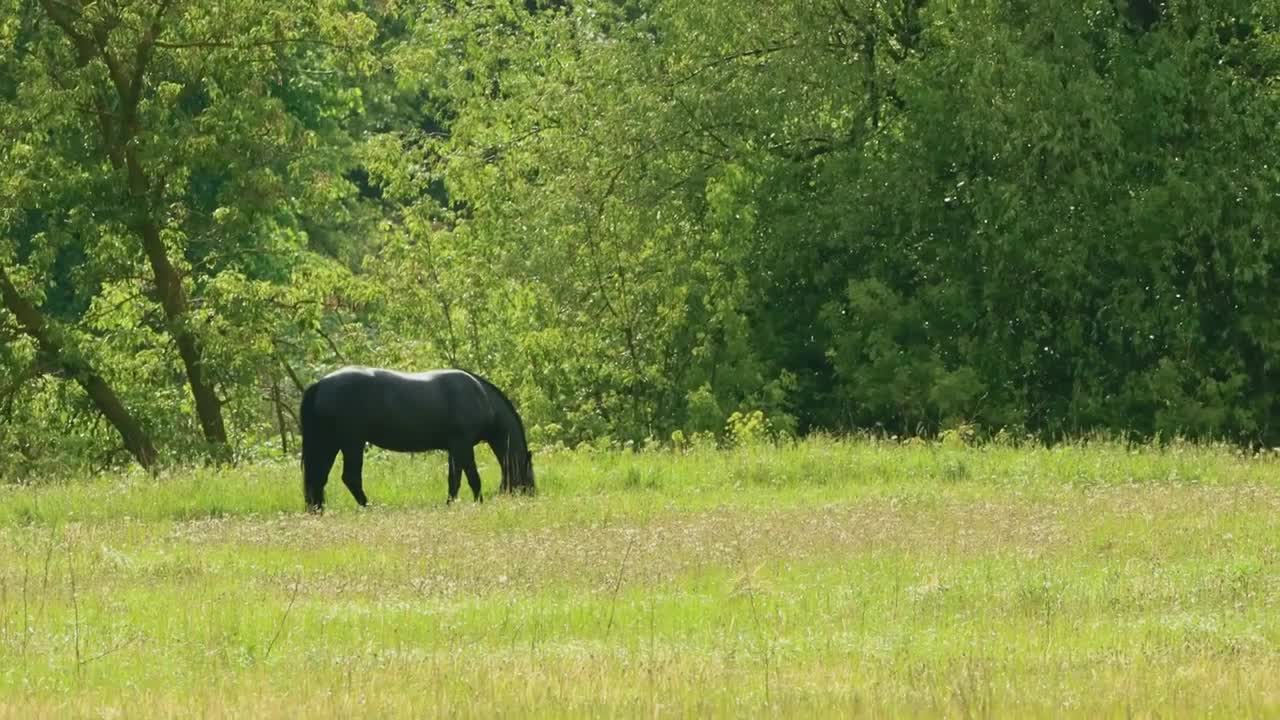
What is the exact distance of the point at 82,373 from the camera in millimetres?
32562

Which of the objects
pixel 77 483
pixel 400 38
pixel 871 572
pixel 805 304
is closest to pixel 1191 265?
pixel 805 304

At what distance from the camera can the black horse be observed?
22547mm

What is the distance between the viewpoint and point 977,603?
554 inches

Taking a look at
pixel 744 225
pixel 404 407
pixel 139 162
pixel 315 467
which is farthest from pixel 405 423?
pixel 744 225

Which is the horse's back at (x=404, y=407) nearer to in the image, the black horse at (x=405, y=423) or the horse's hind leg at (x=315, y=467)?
the black horse at (x=405, y=423)

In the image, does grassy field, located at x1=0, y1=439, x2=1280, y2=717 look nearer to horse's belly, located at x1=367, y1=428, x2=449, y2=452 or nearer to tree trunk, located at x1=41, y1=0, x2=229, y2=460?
horse's belly, located at x1=367, y1=428, x2=449, y2=452

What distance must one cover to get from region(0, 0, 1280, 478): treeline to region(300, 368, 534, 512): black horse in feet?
31.7

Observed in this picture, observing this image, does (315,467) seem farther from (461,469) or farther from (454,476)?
(461,469)

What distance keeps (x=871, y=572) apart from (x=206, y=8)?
62.5ft

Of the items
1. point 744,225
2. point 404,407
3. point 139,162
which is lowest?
point 404,407

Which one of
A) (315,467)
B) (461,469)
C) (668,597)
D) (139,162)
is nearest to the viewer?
(668,597)

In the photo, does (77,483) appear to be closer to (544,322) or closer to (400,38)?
(544,322)

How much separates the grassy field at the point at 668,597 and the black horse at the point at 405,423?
0.62 metres

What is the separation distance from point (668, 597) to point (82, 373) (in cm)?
1972
